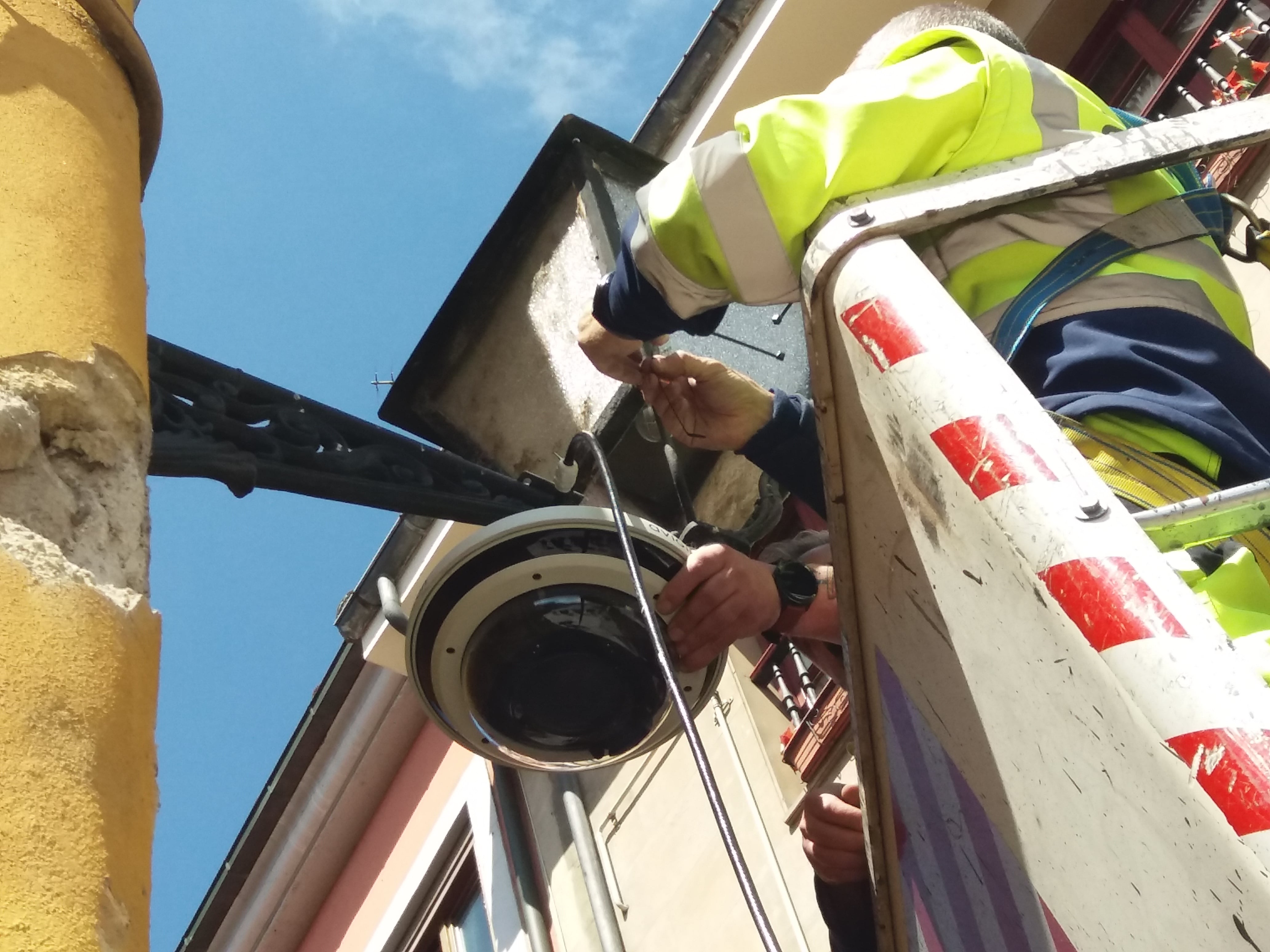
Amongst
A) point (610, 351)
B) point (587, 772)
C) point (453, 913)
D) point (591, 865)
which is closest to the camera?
point (610, 351)

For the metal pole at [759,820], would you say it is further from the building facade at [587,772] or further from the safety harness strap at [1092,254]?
the safety harness strap at [1092,254]

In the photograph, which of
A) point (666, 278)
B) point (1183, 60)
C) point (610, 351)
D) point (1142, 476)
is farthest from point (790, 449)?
point (1183, 60)

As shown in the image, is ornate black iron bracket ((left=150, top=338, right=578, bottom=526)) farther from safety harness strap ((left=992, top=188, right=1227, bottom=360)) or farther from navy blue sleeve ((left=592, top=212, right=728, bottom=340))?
safety harness strap ((left=992, top=188, right=1227, bottom=360))

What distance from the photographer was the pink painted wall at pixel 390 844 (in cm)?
742

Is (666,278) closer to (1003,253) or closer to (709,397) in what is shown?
(1003,253)

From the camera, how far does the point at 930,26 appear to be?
2785 millimetres

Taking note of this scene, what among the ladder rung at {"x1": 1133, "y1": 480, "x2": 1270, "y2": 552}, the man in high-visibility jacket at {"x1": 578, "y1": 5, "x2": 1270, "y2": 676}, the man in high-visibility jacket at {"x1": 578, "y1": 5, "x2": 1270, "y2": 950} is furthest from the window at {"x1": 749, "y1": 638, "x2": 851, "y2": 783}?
the ladder rung at {"x1": 1133, "y1": 480, "x2": 1270, "y2": 552}

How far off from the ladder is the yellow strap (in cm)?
30

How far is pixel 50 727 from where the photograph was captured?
1276 millimetres

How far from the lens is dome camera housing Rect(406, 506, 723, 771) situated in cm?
278

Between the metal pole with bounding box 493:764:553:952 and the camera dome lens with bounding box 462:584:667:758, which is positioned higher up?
the camera dome lens with bounding box 462:584:667:758

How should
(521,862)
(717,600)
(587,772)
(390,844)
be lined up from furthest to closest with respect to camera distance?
1. (390,844)
2. (521,862)
3. (587,772)
4. (717,600)

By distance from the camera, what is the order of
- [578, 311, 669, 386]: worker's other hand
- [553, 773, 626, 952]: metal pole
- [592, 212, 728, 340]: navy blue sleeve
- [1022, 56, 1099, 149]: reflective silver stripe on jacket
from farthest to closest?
[553, 773, 626, 952]: metal pole → [578, 311, 669, 386]: worker's other hand → [592, 212, 728, 340]: navy blue sleeve → [1022, 56, 1099, 149]: reflective silver stripe on jacket

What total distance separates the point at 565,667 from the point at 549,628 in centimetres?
8
